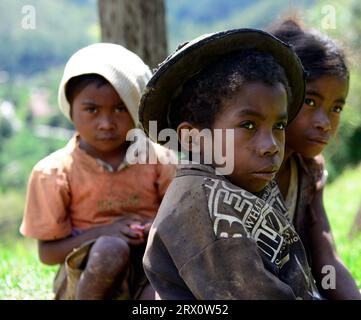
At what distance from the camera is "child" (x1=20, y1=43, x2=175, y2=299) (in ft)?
12.2

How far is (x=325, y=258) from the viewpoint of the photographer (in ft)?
11.7

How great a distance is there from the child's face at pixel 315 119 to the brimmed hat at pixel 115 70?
84 centimetres

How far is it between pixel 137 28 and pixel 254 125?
12.3ft

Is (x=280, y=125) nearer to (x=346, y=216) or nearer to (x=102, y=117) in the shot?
(x=102, y=117)

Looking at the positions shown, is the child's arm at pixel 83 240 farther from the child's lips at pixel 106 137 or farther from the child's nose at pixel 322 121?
the child's nose at pixel 322 121

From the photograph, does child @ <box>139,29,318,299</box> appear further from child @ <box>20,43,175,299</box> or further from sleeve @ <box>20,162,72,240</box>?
sleeve @ <box>20,162,72,240</box>

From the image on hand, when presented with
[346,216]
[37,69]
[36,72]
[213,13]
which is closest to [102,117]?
[346,216]

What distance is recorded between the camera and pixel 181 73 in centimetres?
270

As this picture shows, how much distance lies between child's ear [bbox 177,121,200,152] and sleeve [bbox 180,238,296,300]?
443mm

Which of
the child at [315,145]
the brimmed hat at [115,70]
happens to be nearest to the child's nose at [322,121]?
the child at [315,145]

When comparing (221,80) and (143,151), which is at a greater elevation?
(221,80)

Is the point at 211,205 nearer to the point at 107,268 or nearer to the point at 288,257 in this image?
the point at 288,257

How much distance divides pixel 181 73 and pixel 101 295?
52.5 inches

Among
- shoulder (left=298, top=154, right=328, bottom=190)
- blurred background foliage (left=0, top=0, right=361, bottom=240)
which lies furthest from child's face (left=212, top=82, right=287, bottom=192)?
blurred background foliage (left=0, top=0, right=361, bottom=240)
